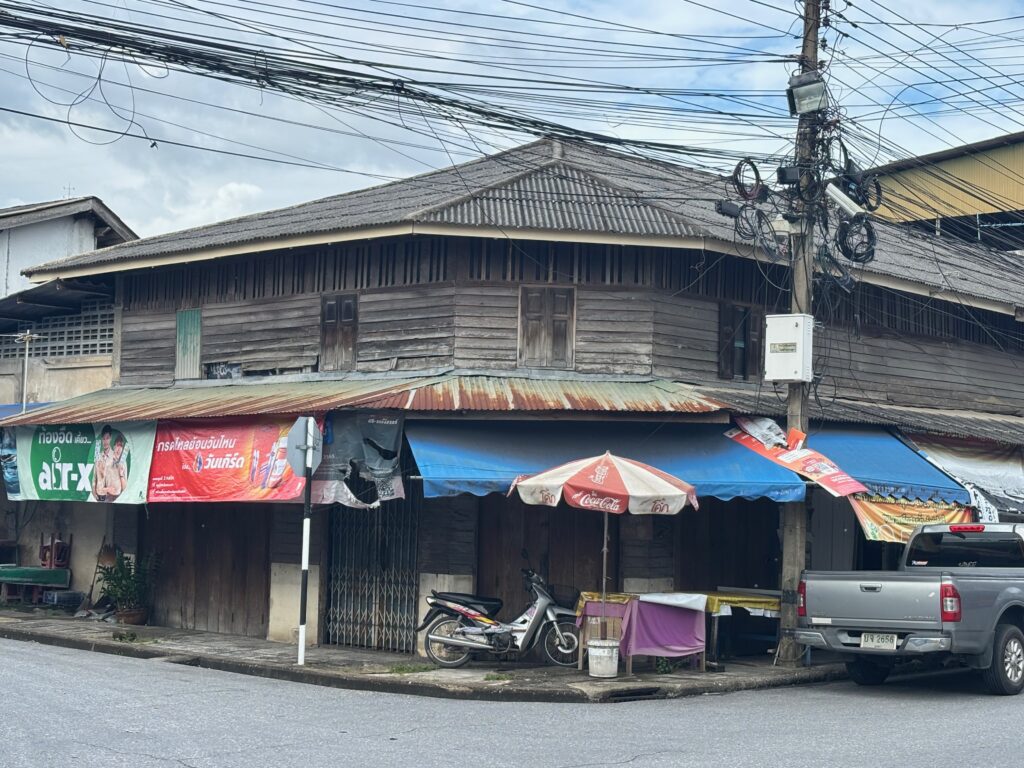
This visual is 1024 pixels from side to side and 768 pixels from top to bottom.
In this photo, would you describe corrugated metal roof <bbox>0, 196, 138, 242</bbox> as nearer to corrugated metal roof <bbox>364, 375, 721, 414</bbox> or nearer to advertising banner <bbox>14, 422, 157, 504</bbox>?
advertising banner <bbox>14, 422, 157, 504</bbox>

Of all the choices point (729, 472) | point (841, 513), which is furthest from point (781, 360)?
point (841, 513)

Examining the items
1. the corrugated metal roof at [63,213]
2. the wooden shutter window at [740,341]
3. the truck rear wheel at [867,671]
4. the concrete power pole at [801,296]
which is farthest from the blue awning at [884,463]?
the corrugated metal roof at [63,213]

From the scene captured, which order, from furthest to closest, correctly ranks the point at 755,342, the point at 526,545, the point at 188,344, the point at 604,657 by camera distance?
the point at 188,344, the point at 755,342, the point at 526,545, the point at 604,657

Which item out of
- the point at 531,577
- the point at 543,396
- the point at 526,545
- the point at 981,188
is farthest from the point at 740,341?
the point at 981,188

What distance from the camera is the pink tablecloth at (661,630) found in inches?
576

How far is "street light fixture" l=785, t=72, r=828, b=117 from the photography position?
615 inches

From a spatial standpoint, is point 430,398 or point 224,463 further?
point 224,463

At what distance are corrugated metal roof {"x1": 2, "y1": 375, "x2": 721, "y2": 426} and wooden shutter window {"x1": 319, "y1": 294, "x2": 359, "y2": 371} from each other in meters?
0.37

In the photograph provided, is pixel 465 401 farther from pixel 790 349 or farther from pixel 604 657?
pixel 790 349

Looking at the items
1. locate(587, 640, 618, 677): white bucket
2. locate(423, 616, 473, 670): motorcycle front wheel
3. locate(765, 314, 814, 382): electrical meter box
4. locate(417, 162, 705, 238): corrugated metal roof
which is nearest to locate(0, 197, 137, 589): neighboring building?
locate(417, 162, 705, 238): corrugated metal roof

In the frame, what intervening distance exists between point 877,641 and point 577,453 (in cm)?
436

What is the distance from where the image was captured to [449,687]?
13.5 m

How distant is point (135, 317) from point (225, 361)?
2.46 meters

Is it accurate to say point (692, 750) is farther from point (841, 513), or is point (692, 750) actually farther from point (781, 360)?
point (841, 513)
